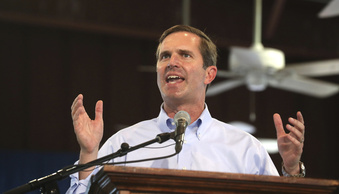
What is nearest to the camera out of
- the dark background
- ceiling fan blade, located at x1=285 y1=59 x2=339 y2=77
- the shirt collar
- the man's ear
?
the shirt collar

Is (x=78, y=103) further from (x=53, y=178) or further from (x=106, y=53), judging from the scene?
(x=106, y=53)

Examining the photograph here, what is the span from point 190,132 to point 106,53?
5941mm

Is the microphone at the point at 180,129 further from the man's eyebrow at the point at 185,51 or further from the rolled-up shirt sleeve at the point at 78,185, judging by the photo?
the man's eyebrow at the point at 185,51

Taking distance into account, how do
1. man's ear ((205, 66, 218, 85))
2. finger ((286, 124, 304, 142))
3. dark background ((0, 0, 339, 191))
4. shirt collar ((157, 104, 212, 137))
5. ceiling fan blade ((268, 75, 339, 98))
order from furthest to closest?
1. dark background ((0, 0, 339, 191))
2. ceiling fan blade ((268, 75, 339, 98))
3. man's ear ((205, 66, 218, 85))
4. shirt collar ((157, 104, 212, 137))
5. finger ((286, 124, 304, 142))

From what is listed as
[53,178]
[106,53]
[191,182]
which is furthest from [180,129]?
[106,53]

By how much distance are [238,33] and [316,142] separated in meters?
2.42

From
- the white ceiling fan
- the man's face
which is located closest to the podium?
the man's face

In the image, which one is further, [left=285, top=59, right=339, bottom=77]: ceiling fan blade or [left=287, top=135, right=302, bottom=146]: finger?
[left=285, top=59, right=339, bottom=77]: ceiling fan blade

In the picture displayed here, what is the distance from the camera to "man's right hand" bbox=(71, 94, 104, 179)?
227 centimetres

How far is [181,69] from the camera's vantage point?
2.66 m

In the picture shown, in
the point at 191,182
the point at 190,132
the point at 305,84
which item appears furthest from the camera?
the point at 305,84

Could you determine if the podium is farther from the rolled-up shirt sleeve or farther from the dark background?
the dark background

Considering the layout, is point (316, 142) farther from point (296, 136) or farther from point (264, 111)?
point (296, 136)

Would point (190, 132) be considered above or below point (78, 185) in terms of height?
above
